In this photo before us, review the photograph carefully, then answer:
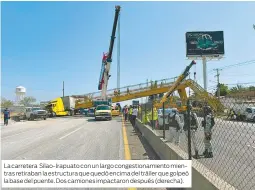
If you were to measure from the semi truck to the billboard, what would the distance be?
21.9 m

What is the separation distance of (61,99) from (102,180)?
1746 inches

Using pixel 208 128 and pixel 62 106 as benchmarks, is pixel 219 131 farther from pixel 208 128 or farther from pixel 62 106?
pixel 62 106

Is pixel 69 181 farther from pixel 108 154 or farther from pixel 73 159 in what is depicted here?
pixel 108 154

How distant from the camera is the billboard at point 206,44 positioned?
5034cm

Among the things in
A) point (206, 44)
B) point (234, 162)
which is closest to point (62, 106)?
point (206, 44)

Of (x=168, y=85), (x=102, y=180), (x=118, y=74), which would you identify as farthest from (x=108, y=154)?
(x=118, y=74)

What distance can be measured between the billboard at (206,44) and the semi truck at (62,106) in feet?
71.8

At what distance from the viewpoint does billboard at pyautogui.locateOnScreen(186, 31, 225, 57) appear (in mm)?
50344

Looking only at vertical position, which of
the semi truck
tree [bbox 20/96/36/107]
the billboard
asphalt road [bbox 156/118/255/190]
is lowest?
asphalt road [bbox 156/118/255/190]

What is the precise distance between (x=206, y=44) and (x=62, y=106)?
26966mm

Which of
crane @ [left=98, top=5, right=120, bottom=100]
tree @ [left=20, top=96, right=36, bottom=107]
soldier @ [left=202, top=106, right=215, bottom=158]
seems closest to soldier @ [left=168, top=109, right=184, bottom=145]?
soldier @ [left=202, top=106, right=215, bottom=158]

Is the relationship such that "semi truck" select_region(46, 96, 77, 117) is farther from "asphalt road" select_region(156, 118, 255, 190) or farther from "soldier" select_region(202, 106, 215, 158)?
"soldier" select_region(202, 106, 215, 158)

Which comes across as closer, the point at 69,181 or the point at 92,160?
the point at 69,181

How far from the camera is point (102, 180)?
20.8ft
